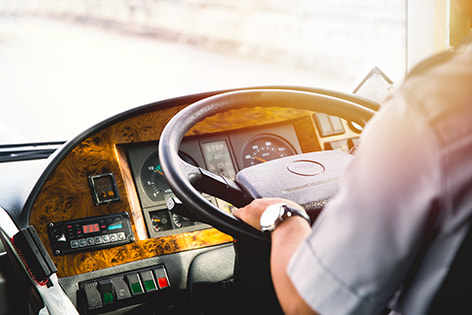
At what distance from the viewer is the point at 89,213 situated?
153 centimetres

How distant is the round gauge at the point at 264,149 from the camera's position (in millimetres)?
1843

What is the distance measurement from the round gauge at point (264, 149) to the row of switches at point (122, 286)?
1.85 feet

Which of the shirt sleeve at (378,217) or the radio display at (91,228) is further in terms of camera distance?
the radio display at (91,228)

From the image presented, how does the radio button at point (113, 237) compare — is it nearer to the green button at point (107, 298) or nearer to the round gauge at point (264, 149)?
the green button at point (107, 298)

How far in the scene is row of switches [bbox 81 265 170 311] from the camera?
1.46 metres

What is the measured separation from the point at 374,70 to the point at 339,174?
4.12ft

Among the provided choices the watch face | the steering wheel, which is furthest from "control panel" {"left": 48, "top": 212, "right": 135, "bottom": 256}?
the watch face

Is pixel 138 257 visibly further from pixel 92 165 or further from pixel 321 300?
pixel 321 300

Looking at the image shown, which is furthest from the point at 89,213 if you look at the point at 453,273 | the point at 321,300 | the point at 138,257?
the point at 453,273

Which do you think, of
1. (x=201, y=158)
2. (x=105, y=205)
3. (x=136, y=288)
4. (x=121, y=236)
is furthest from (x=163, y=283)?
(x=201, y=158)

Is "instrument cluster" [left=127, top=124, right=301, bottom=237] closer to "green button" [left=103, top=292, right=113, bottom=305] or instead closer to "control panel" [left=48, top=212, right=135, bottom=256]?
"control panel" [left=48, top=212, right=135, bottom=256]

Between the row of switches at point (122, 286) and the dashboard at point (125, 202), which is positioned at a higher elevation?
the dashboard at point (125, 202)

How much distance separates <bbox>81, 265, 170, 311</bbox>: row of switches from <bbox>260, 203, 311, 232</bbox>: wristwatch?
0.80m

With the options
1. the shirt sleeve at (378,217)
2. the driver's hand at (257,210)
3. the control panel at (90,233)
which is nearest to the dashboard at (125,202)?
the control panel at (90,233)
